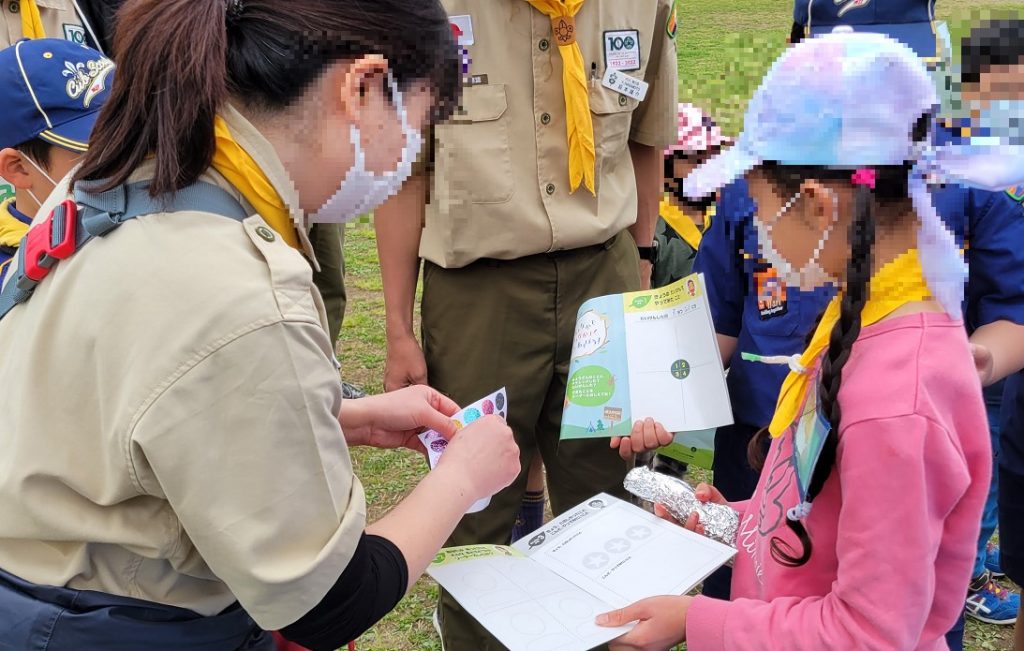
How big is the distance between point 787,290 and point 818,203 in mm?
655

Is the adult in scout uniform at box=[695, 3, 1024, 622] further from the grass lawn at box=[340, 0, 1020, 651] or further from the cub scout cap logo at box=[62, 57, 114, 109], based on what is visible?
the cub scout cap logo at box=[62, 57, 114, 109]

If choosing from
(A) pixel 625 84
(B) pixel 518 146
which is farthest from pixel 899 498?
(A) pixel 625 84

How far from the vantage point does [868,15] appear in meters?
2.22

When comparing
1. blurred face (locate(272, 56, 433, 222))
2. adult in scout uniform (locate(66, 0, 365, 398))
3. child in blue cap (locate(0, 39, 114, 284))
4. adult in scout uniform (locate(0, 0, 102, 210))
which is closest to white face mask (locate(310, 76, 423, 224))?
blurred face (locate(272, 56, 433, 222))

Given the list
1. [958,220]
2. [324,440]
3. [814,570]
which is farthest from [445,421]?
[958,220]

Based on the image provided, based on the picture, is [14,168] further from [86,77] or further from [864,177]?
[864,177]

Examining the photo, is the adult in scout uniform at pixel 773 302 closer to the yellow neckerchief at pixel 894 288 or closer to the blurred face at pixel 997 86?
the blurred face at pixel 997 86

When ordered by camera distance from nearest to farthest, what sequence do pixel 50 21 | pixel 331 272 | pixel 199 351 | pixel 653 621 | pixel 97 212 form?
pixel 199 351 < pixel 97 212 < pixel 653 621 < pixel 50 21 < pixel 331 272

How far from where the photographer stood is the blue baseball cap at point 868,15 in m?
1.99

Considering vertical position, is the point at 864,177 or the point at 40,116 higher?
the point at 40,116

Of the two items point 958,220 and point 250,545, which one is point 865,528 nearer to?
point 250,545

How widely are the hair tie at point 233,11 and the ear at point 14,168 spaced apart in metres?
1.24

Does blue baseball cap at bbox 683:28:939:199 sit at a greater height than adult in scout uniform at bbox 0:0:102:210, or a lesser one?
lesser

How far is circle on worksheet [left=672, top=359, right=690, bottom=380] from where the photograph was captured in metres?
1.83
